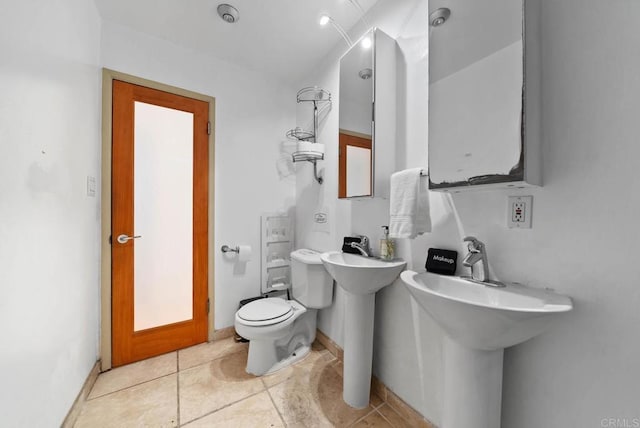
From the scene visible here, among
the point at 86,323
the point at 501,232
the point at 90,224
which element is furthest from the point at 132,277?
the point at 501,232

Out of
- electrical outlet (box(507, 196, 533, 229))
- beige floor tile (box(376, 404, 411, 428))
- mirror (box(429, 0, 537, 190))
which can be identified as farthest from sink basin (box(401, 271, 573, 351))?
beige floor tile (box(376, 404, 411, 428))

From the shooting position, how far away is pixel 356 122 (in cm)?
151

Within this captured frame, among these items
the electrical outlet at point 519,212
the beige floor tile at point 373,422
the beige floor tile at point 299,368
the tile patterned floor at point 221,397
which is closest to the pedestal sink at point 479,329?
the electrical outlet at point 519,212

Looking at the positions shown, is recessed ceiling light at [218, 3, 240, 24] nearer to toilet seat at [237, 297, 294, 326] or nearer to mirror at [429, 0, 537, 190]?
mirror at [429, 0, 537, 190]

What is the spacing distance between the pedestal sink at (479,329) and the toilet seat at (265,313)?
1030mm

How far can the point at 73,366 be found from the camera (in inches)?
48.6

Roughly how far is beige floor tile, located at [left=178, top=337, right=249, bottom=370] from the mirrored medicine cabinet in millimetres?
1574

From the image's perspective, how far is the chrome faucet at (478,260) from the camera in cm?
90

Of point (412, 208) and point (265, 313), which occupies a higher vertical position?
point (412, 208)

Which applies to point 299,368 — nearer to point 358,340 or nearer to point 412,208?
point 358,340

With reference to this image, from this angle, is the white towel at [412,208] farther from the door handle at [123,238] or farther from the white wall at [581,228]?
the door handle at [123,238]

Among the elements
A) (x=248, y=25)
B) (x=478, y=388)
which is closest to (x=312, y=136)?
(x=248, y=25)

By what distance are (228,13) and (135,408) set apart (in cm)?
249

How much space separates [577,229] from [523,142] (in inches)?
13.0
